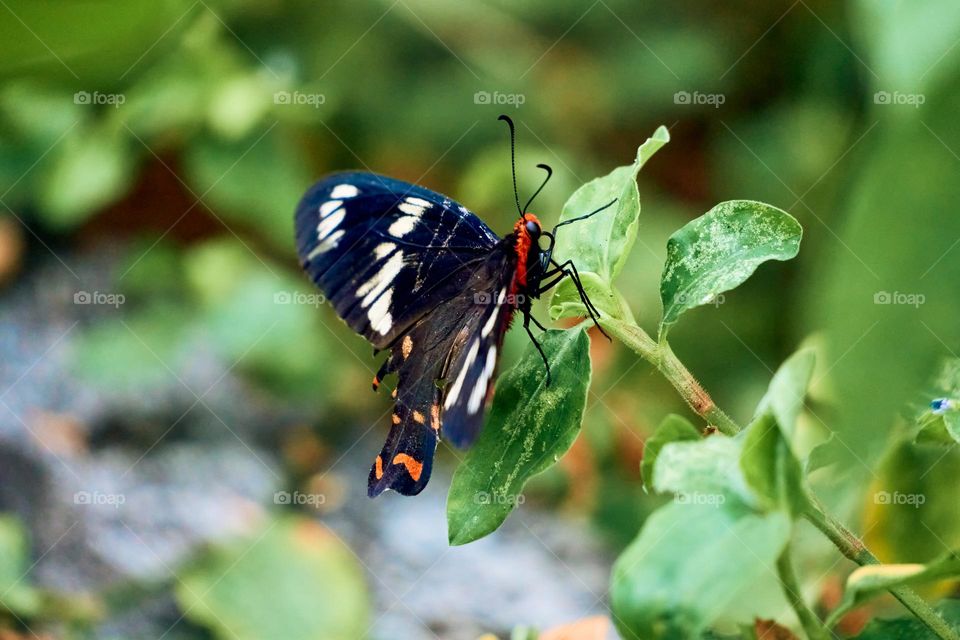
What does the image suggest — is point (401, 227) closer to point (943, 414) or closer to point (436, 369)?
point (436, 369)

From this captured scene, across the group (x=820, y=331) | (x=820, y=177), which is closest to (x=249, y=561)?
(x=820, y=331)

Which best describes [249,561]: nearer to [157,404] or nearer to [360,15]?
[157,404]

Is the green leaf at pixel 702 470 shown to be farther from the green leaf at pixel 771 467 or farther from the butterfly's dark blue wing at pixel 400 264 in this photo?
the butterfly's dark blue wing at pixel 400 264

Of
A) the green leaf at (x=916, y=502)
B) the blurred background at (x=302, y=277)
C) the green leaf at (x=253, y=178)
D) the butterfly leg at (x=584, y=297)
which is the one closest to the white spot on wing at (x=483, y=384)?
the butterfly leg at (x=584, y=297)

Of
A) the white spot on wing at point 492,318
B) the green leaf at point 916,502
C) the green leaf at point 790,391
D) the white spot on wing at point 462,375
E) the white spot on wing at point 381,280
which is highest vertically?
the white spot on wing at point 381,280

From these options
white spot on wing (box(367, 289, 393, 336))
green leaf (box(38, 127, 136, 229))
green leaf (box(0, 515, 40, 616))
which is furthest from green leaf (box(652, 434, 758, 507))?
green leaf (box(38, 127, 136, 229))

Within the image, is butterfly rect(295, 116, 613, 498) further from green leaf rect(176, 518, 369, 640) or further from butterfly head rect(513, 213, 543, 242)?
green leaf rect(176, 518, 369, 640)
